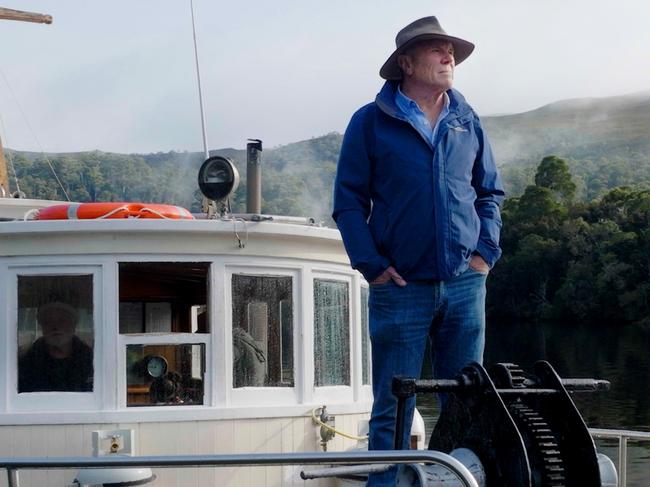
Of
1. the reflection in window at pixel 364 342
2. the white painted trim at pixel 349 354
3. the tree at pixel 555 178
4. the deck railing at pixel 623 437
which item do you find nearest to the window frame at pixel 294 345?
the white painted trim at pixel 349 354

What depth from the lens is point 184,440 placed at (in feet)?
21.4

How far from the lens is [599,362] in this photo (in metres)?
52.7

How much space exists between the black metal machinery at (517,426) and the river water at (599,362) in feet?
50.5

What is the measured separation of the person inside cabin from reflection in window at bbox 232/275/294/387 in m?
0.86

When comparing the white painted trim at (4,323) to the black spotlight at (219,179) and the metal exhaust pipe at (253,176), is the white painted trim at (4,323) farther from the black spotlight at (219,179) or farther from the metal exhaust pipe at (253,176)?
the metal exhaust pipe at (253,176)

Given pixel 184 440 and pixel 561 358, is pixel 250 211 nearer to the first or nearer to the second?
pixel 184 440

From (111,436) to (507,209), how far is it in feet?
247

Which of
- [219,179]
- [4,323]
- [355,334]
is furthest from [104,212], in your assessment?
[355,334]

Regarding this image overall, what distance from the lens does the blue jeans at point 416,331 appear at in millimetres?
3916

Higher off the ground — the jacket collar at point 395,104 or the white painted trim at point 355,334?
the jacket collar at point 395,104

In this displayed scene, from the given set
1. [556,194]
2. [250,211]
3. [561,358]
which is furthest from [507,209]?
[250,211]

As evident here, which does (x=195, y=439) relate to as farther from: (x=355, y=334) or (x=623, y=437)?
Answer: (x=623, y=437)

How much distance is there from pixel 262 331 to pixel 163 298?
1351 mm

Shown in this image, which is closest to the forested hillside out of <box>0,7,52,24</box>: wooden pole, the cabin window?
<box>0,7,52,24</box>: wooden pole
